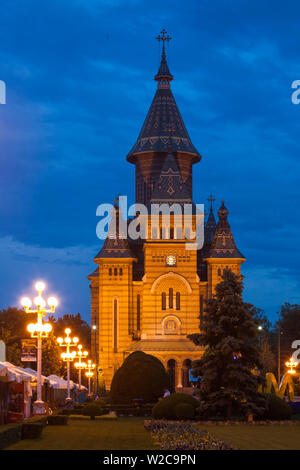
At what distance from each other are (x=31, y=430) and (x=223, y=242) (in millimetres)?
67922

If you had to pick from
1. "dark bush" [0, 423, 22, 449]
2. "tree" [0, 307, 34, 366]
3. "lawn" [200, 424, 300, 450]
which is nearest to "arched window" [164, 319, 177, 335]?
"tree" [0, 307, 34, 366]

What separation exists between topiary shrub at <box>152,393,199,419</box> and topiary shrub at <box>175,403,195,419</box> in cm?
29

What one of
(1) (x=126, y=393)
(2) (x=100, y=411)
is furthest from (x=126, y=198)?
→ (2) (x=100, y=411)

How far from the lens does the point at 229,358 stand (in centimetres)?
4366

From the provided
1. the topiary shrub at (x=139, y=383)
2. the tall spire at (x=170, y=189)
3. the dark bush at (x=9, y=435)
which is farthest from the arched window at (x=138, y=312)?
the dark bush at (x=9, y=435)

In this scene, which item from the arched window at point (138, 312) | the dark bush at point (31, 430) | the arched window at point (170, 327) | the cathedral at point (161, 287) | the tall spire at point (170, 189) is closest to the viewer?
the dark bush at point (31, 430)

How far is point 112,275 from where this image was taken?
95.8m

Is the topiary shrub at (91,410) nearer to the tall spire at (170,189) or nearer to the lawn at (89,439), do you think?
the lawn at (89,439)

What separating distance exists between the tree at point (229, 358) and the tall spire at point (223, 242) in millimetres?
51272

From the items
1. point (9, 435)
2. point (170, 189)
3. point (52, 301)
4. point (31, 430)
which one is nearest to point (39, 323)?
point (52, 301)

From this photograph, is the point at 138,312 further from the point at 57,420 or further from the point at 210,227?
the point at 57,420

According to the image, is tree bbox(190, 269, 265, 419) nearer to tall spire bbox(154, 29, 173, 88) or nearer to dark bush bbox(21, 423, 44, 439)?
dark bush bbox(21, 423, 44, 439)

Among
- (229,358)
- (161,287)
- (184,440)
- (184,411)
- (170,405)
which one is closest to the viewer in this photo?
(184,440)

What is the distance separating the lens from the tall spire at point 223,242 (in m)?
96.2
